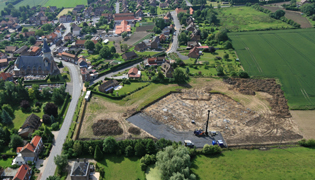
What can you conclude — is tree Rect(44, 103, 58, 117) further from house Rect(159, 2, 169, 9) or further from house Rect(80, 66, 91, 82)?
house Rect(159, 2, 169, 9)

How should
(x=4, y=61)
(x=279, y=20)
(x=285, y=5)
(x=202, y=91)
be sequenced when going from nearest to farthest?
(x=202, y=91) < (x=4, y=61) < (x=279, y=20) < (x=285, y=5)

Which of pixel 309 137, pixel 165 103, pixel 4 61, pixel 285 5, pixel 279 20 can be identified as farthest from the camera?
pixel 285 5

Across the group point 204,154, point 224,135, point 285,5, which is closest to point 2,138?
point 204,154

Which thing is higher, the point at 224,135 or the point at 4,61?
the point at 4,61

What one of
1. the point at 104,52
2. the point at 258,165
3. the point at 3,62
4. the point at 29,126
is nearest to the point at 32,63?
the point at 3,62

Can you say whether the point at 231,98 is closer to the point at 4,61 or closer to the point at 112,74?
the point at 112,74

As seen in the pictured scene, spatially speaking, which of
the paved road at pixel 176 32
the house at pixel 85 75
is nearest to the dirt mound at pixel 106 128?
the house at pixel 85 75

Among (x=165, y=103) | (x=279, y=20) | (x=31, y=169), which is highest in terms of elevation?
(x=279, y=20)
